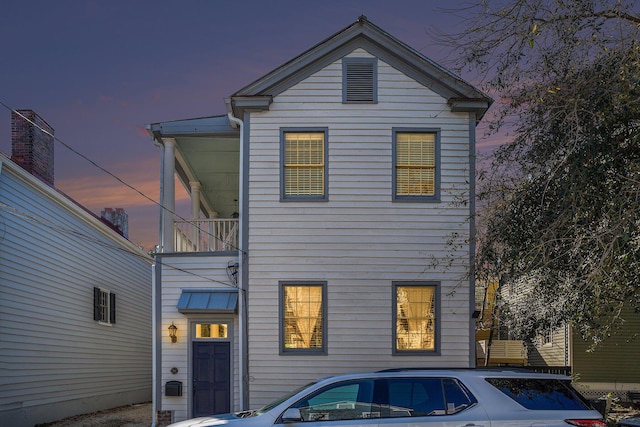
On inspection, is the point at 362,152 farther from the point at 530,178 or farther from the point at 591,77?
the point at 591,77

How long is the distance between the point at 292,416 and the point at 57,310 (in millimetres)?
11997

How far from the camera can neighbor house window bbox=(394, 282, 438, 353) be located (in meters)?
15.1

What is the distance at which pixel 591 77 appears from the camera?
10.0 meters

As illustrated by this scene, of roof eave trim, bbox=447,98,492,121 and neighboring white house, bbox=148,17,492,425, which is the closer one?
neighboring white house, bbox=148,17,492,425

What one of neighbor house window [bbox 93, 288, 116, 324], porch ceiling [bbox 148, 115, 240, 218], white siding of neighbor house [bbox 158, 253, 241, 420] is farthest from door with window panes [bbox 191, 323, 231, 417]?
neighbor house window [bbox 93, 288, 116, 324]

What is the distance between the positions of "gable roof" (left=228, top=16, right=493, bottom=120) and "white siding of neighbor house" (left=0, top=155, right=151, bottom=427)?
5.40 metres

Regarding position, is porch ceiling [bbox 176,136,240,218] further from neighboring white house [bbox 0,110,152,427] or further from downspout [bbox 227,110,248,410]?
neighboring white house [bbox 0,110,152,427]

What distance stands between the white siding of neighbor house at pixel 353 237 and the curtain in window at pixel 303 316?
0.25 meters

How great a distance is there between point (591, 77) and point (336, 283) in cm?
697

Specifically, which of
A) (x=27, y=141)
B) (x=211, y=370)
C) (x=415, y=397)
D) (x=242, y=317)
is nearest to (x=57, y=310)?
(x=27, y=141)

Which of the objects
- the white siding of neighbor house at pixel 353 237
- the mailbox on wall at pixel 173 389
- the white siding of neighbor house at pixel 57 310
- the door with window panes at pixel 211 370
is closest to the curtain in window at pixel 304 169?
the white siding of neighbor house at pixel 353 237

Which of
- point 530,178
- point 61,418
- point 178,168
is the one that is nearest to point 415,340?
point 530,178

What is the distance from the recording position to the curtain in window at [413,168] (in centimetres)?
1538

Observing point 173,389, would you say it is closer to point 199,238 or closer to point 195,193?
point 199,238
